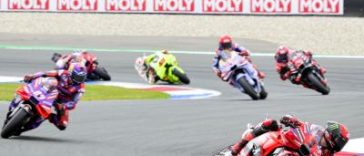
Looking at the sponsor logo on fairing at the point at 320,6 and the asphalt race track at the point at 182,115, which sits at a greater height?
the sponsor logo on fairing at the point at 320,6

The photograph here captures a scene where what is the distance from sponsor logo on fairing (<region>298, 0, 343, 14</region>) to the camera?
1754 inches

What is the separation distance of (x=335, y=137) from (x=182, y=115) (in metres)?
8.55

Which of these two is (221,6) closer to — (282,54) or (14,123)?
(282,54)

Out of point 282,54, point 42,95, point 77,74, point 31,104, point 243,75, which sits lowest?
point 243,75

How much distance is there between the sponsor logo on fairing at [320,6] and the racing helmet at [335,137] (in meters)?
34.4

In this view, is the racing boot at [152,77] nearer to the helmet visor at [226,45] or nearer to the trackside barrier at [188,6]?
the helmet visor at [226,45]

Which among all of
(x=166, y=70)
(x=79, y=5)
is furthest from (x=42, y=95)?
(x=79, y=5)

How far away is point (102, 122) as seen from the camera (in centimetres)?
1727

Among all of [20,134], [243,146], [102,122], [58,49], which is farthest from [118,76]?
[243,146]

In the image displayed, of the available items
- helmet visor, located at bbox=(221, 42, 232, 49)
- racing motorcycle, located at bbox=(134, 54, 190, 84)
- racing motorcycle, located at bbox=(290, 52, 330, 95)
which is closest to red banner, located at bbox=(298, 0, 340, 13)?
racing motorcycle, located at bbox=(134, 54, 190, 84)

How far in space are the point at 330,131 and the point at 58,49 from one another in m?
30.1

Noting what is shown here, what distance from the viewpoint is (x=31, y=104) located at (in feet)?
46.5

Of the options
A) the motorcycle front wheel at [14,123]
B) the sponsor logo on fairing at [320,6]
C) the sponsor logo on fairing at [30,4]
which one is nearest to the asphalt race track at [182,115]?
the motorcycle front wheel at [14,123]

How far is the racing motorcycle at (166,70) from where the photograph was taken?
28297 millimetres
